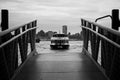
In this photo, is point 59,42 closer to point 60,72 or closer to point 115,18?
point 115,18

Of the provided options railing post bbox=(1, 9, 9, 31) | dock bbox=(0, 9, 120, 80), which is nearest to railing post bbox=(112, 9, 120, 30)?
dock bbox=(0, 9, 120, 80)

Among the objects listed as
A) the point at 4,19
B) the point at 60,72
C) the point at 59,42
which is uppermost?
the point at 4,19

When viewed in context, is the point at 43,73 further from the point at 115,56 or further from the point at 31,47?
the point at 31,47

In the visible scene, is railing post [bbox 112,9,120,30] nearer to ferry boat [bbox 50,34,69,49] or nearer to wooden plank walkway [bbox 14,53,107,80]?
wooden plank walkway [bbox 14,53,107,80]

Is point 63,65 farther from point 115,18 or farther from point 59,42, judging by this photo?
point 59,42

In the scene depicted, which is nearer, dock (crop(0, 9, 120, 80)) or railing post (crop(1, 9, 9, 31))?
dock (crop(0, 9, 120, 80))

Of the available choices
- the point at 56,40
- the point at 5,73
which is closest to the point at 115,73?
the point at 5,73

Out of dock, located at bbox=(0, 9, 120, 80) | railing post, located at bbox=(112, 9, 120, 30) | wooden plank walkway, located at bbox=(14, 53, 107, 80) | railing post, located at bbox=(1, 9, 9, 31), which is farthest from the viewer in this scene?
railing post, located at bbox=(1, 9, 9, 31)

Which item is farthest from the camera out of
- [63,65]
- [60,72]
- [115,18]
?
[63,65]

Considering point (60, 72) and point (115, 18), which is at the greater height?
point (115, 18)

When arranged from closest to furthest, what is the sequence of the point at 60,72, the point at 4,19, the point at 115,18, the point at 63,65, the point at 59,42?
1. the point at 60,72
2. the point at 115,18
3. the point at 4,19
4. the point at 63,65
5. the point at 59,42

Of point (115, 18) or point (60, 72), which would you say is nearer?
point (60, 72)

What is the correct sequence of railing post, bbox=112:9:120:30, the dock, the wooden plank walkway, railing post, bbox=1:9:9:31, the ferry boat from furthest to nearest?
the ferry boat < railing post, bbox=1:9:9:31 < railing post, bbox=112:9:120:30 < the wooden plank walkway < the dock

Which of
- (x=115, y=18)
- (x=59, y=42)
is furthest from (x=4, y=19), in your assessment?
(x=59, y=42)
